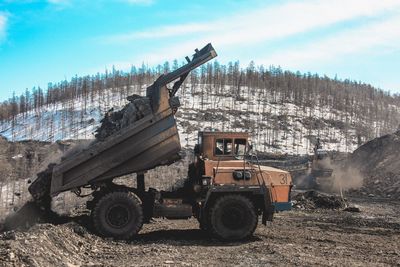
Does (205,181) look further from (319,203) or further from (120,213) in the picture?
(319,203)

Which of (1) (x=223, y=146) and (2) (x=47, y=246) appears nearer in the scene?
(2) (x=47, y=246)

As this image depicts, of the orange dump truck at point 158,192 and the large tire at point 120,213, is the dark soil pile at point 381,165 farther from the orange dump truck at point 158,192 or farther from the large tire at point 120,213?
the large tire at point 120,213

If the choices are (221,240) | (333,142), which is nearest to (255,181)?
(221,240)

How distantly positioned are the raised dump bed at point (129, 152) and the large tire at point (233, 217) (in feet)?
5.17

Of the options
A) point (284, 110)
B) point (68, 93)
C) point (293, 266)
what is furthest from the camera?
point (68, 93)

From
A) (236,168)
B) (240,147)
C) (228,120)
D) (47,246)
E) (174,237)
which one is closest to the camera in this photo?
(47,246)

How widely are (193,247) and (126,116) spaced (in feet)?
11.0

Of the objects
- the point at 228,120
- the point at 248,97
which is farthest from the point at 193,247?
the point at 248,97

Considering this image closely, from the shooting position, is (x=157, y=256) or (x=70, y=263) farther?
(x=157, y=256)

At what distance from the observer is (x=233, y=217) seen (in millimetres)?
11156

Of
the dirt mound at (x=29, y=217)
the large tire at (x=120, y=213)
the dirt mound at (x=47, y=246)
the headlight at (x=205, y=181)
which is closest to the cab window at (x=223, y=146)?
the headlight at (x=205, y=181)

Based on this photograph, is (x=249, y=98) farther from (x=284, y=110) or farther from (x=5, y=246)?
(x=5, y=246)

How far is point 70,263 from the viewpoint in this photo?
26.8 feet

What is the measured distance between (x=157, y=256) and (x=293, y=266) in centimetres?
259
